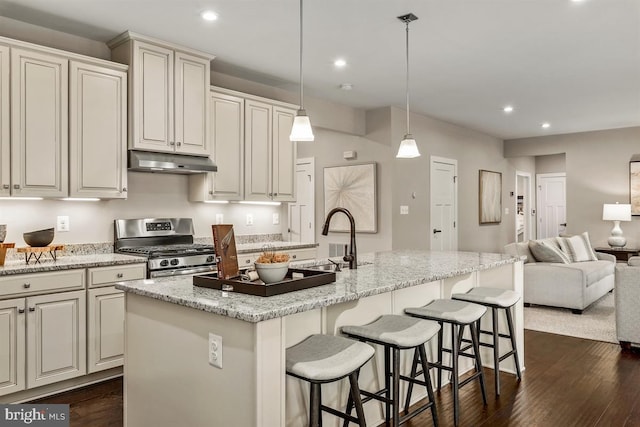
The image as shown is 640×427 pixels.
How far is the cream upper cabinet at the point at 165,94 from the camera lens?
3.63 m

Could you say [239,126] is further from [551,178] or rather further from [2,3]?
[551,178]

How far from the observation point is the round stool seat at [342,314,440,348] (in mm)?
2141

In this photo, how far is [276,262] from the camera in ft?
6.90

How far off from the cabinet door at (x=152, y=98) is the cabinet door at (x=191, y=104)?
7 cm

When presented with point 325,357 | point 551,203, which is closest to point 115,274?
point 325,357

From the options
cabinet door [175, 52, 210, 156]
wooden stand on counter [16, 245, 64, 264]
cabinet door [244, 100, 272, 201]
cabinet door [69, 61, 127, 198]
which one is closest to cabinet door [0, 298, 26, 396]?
wooden stand on counter [16, 245, 64, 264]

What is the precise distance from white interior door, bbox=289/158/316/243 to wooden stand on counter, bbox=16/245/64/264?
3966 mm

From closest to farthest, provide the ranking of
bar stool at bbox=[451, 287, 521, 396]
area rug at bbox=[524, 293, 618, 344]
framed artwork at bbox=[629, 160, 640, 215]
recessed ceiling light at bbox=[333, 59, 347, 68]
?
bar stool at bbox=[451, 287, 521, 396], recessed ceiling light at bbox=[333, 59, 347, 68], area rug at bbox=[524, 293, 618, 344], framed artwork at bbox=[629, 160, 640, 215]

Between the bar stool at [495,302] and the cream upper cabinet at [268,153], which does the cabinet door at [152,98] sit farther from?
the bar stool at [495,302]

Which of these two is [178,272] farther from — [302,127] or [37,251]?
[302,127]

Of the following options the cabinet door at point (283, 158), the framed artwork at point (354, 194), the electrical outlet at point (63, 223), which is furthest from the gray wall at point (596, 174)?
the electrical outlet at point (63, 223)

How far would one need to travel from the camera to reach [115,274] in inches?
130

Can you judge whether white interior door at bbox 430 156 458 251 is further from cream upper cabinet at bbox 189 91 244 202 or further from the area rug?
cream upper cabinet at bbox 189 91 244 202

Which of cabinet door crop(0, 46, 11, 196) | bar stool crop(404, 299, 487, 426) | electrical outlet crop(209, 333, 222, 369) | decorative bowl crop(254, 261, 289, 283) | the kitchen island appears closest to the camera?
the kitchen island
